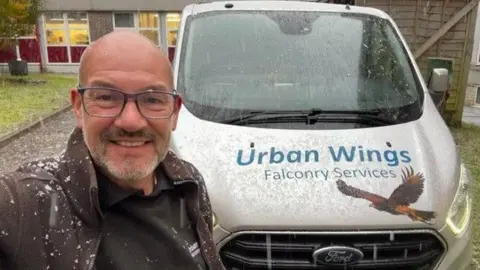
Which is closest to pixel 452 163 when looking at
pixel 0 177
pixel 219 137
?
pixel 219 137

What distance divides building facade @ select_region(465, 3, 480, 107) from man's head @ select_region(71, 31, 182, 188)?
Result: 75.5ft

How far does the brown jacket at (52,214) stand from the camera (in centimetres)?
116

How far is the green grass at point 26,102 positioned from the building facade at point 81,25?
10289 mm

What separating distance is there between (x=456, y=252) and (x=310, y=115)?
1163 millimetres

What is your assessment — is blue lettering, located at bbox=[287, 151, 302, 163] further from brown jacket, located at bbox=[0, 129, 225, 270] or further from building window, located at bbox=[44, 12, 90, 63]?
building window, located at bbox=[44, 12, 90, 63]

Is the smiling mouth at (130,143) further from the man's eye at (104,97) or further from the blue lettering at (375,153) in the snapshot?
the blue lettering at (375,153)

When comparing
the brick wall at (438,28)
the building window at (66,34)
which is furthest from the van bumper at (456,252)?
the building window at (66,34)

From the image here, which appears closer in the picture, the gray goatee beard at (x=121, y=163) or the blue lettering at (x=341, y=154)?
the gray goatee beard at (x=121, y=163)

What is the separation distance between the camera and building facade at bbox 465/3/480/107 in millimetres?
21975

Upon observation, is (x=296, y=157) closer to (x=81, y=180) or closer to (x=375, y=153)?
(x=375, y=153)

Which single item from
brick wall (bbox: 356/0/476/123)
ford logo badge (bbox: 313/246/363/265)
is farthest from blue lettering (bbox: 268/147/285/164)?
brick wall (bbox: 356/0/476/123)

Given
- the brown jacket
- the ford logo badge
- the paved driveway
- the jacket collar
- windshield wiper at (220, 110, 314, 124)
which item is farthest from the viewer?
the paved driveway

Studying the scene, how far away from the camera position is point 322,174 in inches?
103

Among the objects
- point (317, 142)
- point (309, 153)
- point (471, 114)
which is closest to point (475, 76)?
point (471, 114)
